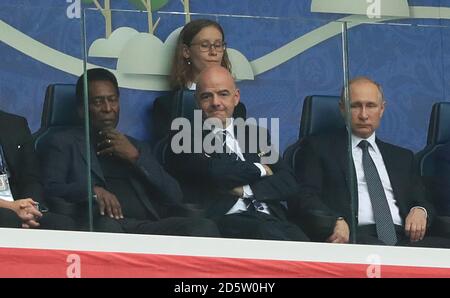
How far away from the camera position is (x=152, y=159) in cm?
850

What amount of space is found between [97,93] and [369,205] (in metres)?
1.22

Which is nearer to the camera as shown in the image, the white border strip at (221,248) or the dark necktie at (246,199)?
the white border strip at (221,248)

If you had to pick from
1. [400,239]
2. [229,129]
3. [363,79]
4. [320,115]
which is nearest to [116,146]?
[229,129]

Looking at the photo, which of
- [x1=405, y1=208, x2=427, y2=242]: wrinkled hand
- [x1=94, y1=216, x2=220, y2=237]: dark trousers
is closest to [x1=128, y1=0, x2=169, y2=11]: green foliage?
[x1=94, y1=216, x2=220, y2=237]: dark trousers

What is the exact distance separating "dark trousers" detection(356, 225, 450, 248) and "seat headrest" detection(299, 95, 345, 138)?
0.44 m

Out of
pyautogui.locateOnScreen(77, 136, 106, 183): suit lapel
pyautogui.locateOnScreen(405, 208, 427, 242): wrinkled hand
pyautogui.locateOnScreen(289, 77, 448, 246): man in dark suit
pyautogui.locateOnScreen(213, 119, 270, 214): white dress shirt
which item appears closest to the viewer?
pyautogui.locateOnScreen(77, 136, 106, 183): suit lapel

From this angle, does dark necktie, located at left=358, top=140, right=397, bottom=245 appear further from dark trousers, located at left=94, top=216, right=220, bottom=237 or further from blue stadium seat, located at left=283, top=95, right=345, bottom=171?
dark trousers, located at left=94, top=216, right=220, bottom=237

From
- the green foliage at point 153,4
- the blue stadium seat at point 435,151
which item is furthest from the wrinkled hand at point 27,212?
the blue stadium seat at point 435,151

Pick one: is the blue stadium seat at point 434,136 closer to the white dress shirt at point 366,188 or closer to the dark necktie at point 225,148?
the white dress shirt at point 366,188

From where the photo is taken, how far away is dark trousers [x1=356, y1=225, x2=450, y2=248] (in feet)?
28.5

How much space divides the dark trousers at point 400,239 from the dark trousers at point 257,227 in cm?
24

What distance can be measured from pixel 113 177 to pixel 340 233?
97cm

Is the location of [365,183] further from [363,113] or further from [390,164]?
[363,113]

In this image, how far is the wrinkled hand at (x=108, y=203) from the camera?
332 inches
